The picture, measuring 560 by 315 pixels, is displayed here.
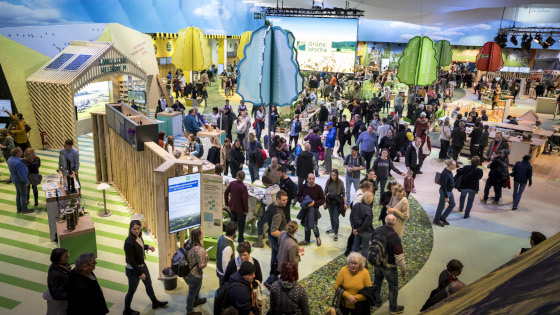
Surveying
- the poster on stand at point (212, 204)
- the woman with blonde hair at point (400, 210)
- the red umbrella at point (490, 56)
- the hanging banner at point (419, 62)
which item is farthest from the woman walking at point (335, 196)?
the red umbrella at point (490, 56)

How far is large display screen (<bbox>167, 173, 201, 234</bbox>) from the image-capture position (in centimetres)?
621

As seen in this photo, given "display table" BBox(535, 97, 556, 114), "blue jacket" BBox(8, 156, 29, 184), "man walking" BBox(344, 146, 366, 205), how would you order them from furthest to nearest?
"display table" BBox(535, 97, 556, 114)
"man walking" BBox(344, 146, 366, 205)
"blue jacket" BBox(8, 156, 29, 184)

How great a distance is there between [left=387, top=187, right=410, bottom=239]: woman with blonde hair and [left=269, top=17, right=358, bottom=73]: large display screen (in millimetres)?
14974

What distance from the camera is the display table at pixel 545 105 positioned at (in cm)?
2460

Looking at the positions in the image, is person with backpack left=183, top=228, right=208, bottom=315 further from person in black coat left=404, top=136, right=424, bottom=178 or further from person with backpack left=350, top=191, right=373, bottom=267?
person in black coat left=404, top=136, right=424, bottom=178

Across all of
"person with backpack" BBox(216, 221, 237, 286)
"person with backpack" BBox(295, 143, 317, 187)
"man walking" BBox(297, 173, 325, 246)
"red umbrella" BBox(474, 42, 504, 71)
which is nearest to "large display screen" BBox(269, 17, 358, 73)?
"red umbrella" BBox(474, 42, 504, 71)

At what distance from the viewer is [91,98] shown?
15695mm

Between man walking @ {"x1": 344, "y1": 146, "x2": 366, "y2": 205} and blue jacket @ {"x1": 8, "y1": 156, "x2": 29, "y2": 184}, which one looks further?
man walking @ {"x1": 344, "y1": 146, "x2": 366, "y2": 205}

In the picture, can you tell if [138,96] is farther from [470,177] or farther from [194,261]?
[194,261]

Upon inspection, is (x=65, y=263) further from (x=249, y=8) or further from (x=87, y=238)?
(x=249, y=8)

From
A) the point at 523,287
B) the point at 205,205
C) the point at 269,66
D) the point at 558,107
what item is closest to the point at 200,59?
the point at 269,66

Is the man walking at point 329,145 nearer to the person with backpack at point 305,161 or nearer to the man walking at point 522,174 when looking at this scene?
the person with backpack at point 305,161

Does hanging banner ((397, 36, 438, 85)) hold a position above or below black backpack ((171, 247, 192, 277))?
above

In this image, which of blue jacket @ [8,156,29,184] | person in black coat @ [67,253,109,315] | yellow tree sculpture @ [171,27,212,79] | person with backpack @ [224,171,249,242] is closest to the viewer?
person in black coat @ [67,253,109,315]
